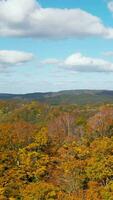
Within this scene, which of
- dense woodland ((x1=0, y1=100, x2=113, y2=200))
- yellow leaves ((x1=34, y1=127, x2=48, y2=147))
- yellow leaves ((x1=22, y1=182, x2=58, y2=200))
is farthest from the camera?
yellow leaves ((x1=34, y1=127, x2=48, y2=147))

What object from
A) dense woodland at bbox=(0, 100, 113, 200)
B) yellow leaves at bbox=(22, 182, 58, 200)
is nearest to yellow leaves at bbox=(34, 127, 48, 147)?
dense woodland at bbox=(0, 100, 113, 200)

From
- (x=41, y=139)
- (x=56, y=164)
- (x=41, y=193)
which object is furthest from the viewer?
(x=41, y=139)

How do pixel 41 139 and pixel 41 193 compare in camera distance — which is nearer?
pixel 41 193

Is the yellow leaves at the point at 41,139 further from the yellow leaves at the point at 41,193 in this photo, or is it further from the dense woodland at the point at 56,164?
the yellow leaves at the point at 41,193

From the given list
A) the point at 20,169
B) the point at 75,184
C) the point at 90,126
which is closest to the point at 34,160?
the point at 20,169

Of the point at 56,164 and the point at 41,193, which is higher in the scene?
the point at 41,193

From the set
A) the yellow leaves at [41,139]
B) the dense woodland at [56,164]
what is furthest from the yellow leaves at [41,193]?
the yellow leaves at [41,139]

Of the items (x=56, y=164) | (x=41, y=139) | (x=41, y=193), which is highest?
(x=41, y=139)

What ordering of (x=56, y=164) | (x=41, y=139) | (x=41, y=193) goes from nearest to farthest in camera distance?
(x=41, y=193), (x=56, y=164), (x=41, y=139)

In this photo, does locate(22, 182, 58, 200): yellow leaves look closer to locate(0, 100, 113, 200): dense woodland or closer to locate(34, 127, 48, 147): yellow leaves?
Result: locate(0, 100, 113, 200): dense woodland

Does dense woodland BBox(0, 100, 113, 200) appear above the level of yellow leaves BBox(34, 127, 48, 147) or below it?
below

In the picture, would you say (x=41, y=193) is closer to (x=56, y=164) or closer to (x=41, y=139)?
(x=56, y=164)

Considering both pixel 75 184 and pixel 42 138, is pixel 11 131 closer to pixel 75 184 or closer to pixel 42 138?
pixel 42 138

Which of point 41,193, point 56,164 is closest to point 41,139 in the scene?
point 56,164
